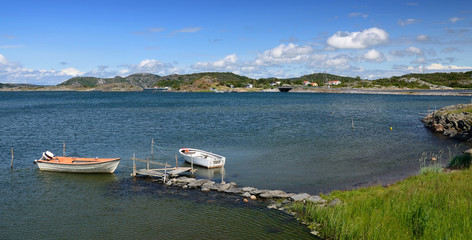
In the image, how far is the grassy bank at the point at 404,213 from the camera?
13.0 meters

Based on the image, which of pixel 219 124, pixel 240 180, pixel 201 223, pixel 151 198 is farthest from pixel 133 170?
pixel 219 124

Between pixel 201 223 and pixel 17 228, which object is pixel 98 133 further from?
pixel 201 223

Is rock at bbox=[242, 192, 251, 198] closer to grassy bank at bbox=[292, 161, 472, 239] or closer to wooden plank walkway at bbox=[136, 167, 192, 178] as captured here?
grassy bank at bbox=[292, 161, 472, 239]

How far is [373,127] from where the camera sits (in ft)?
185

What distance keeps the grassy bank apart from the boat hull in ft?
54.0

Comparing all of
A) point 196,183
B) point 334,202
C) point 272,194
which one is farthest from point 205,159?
point 334,202

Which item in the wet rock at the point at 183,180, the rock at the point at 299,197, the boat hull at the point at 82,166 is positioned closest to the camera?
the rock at the point at 299,197

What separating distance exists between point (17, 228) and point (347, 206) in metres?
17.5

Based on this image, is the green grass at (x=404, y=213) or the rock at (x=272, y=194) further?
the rock at (x=272, y=194)

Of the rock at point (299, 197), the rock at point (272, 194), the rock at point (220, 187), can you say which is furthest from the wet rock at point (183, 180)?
the rock at point (299, 197)

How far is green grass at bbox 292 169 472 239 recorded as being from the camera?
513 inches

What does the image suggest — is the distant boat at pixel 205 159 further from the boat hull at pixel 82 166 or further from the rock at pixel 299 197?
the rock at pixel 299 197

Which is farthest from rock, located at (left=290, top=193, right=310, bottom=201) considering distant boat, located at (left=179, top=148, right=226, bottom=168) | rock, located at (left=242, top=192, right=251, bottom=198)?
distant boat, located at (left=179, top=148, right=226, bottom=168)

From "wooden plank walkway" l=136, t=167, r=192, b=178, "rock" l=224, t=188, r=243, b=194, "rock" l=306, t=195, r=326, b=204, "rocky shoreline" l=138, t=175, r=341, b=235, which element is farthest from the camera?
"wooden plank walkway" l=136, t=167, r=192, b=178
